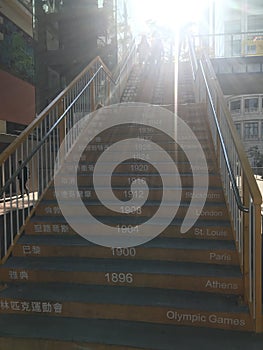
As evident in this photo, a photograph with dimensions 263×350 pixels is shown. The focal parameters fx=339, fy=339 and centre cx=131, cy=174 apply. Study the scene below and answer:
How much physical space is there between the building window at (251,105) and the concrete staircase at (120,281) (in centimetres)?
5744

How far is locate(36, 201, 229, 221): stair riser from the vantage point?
4031 millimetres

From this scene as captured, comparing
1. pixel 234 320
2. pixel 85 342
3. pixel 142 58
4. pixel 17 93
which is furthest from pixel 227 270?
pixel 142 58

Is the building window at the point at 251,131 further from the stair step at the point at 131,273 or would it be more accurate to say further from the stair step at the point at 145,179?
the stair step at the point at 131,273

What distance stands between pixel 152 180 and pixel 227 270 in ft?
5.47

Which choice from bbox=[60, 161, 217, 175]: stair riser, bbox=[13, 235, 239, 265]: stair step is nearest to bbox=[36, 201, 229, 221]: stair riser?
bbox=[13, 235, 239, 265]: stair step

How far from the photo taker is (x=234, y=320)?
113 inches

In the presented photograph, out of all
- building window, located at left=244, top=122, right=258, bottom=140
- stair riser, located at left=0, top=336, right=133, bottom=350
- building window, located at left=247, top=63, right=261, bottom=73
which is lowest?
stair riser, located at left=0, top=336, right=133, bottom=350

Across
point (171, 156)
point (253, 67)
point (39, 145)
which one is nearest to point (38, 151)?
point (39, 145)

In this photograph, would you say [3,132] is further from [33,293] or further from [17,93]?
[33,293]

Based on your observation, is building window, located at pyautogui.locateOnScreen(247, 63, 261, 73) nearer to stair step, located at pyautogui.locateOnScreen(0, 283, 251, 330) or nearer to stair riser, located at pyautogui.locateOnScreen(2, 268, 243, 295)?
stair riser, located at pyautogui.locateOnScreen(2, 268, 243, 295)

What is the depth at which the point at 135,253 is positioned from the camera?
368 centimetres

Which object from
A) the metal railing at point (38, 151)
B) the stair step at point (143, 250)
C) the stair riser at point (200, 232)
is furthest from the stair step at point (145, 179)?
the stair step at point (143, 250)

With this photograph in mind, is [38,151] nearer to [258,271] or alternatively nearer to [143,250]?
[143,250]

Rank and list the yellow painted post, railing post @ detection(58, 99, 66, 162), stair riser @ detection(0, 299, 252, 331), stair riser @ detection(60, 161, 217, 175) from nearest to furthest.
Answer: the yellow painted post
stair riser @ detection(0, 299, 252, 331)
stair riser @ detection(60, 161, 217, 175)
railing post @ detection(58, 99, 66, 162)
